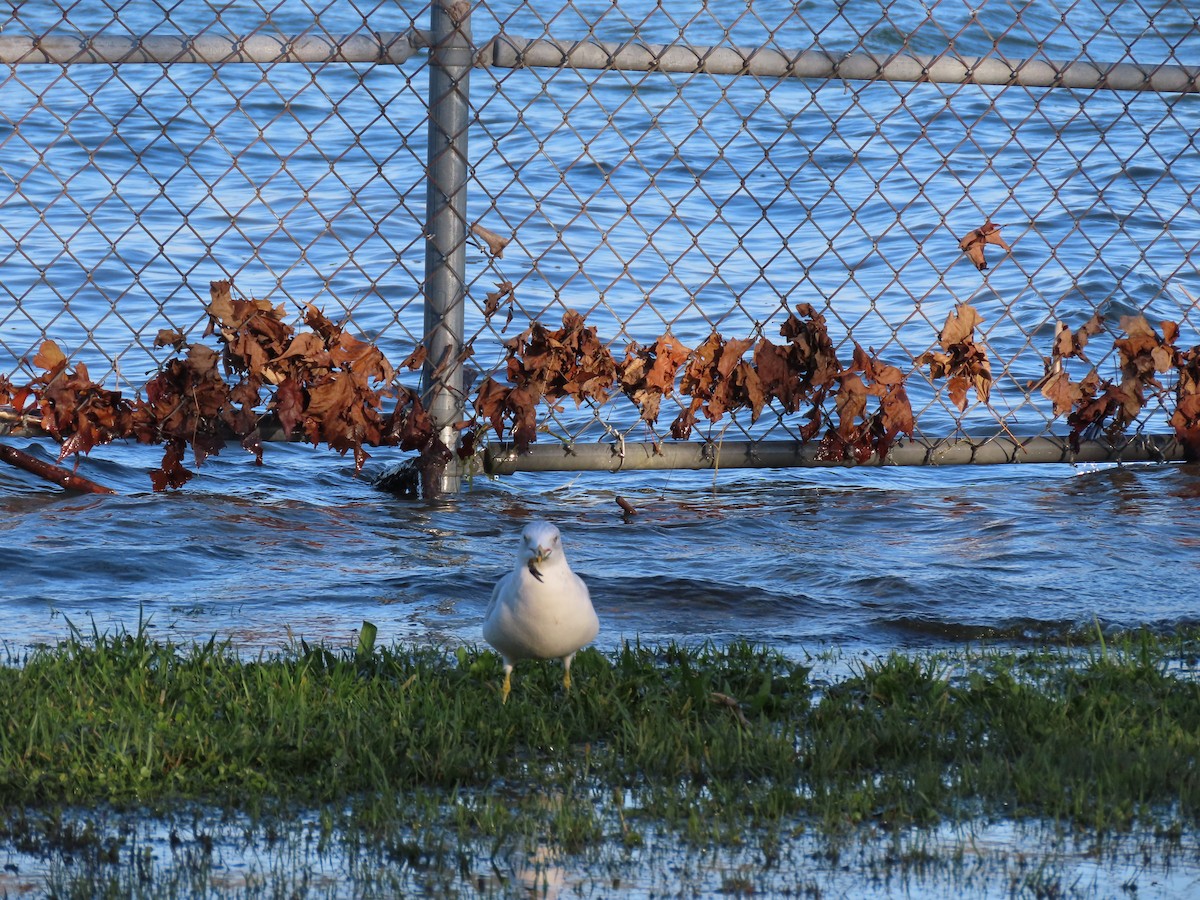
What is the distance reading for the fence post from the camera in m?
5.20

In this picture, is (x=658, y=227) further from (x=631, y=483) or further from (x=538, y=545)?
(x=538, y=545)

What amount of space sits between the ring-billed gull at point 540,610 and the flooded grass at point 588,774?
12 centimetres

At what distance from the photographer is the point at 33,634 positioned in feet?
13.8

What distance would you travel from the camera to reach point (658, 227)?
23.0 ft

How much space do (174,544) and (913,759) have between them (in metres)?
2.76

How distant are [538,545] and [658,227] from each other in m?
3.75

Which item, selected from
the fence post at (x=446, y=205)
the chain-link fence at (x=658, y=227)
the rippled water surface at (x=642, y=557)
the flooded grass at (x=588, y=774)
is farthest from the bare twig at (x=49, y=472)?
the flooded grass at (x=588, y=774)

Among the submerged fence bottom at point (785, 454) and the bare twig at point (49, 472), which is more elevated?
the submerged fence bottom at point (785, 454)

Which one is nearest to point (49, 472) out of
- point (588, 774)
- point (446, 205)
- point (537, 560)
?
point (446, 205)

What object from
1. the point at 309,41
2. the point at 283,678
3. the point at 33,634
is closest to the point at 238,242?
the point at 309,41

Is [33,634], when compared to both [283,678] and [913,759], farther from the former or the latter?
[913,759]

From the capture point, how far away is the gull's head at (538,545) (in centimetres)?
348

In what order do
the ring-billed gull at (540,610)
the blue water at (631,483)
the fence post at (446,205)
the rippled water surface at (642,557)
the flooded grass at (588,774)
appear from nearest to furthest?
the flooded grass at (588,774), the ring-billed gull at (540,610), the rippled water surface at (642,557), the blue water at (631,483), the fence post at (446,205)

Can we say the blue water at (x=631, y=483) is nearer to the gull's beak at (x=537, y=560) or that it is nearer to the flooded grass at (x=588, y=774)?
the flooded grass at (x=588, y=774)
